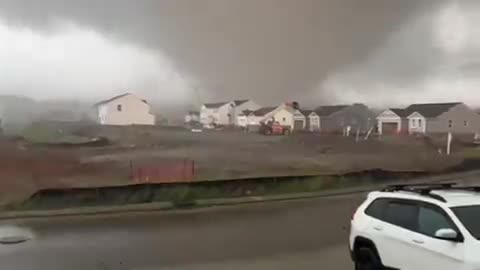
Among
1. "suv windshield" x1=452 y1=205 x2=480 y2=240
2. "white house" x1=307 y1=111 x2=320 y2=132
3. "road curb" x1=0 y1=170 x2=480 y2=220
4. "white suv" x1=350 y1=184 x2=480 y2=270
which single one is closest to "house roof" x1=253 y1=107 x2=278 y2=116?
"white house" x1=307 y1=111 x2=320 y2=132

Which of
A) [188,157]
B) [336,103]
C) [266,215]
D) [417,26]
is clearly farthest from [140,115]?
[417,26]

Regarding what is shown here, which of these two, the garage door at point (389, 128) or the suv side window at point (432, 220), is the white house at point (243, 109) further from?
the suv side window at point (432, 220)

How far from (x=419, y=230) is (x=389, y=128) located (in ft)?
38.6

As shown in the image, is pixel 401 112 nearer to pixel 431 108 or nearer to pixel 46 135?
pixel 431 108

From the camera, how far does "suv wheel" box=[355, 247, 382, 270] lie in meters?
7.99

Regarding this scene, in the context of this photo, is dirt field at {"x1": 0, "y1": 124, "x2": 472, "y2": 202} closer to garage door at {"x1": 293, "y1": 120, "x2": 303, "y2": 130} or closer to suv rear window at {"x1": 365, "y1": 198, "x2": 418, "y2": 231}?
garage door at {"x1": 293, "y1": 120, "x2": 303, "y2": 130}

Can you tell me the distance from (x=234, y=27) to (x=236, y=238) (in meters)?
6.63

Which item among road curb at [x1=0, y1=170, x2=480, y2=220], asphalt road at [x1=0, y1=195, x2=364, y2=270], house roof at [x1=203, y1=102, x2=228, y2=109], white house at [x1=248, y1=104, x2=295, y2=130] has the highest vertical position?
house roof at [x1=203, y1=102, x2=228, y2=109]

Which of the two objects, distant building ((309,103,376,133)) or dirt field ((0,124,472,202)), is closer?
dirt field ((0,124,472,202))

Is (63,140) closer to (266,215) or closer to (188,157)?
(188,157)

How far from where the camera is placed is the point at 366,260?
8.25 meters

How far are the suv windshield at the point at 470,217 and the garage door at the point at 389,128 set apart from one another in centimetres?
1167

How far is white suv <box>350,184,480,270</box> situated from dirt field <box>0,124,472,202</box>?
9.49m

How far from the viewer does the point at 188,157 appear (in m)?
17.7
